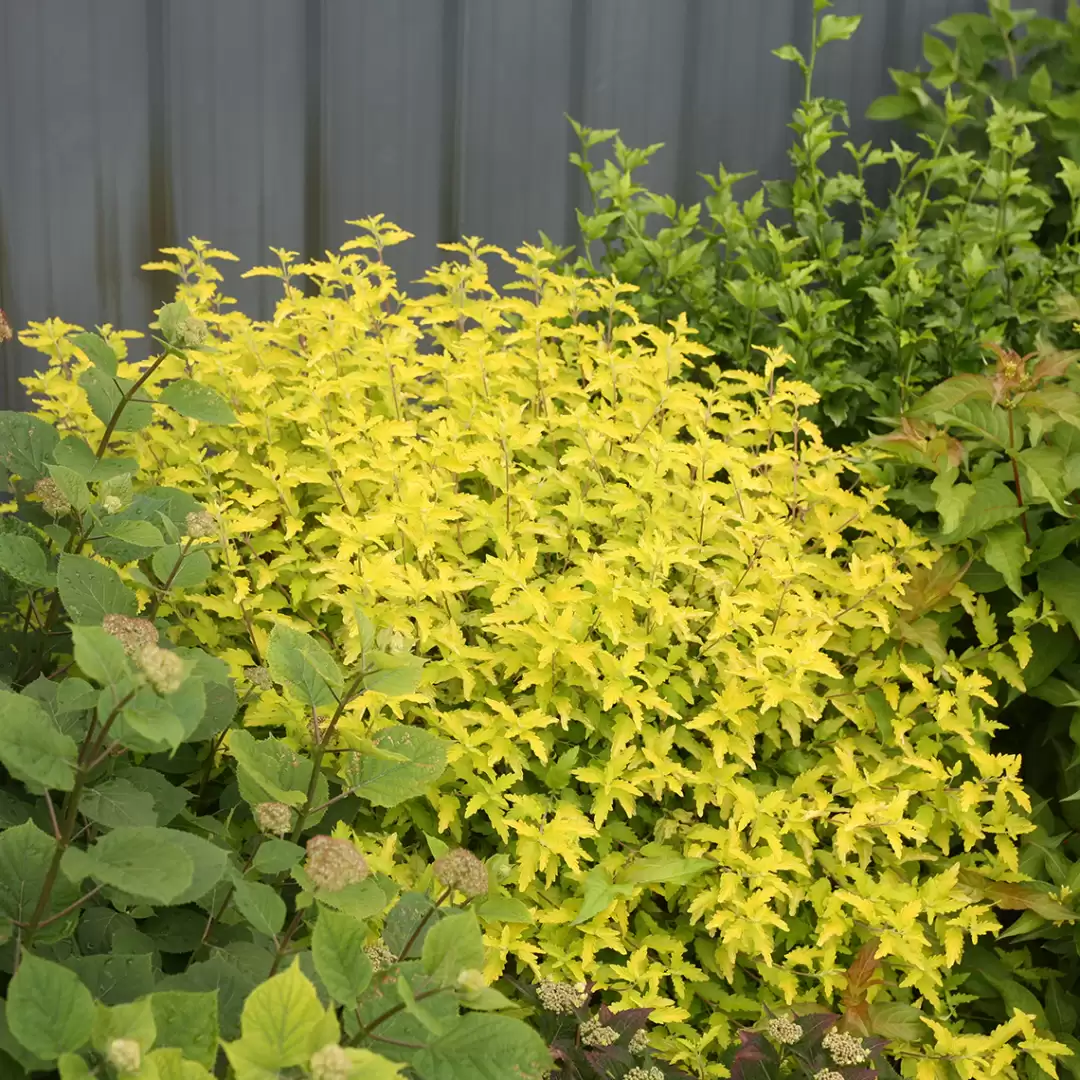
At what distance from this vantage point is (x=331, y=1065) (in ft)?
2.41

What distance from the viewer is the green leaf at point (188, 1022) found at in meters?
0.90

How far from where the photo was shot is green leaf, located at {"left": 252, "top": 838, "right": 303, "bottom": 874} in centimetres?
109

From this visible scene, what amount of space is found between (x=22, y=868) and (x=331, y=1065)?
1.30ft

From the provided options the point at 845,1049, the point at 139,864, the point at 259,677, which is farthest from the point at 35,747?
the point at 845,1049

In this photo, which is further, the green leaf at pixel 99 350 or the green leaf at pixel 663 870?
the green leaf at pixel 663 870

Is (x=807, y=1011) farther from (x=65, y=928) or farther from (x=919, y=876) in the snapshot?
(x=65, y=928)

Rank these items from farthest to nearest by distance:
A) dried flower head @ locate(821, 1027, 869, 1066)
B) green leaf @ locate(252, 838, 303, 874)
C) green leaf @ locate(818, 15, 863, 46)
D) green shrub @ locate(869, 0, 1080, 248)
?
green shrub @ locate(869, 0, 1080, 248) → green leaf @ locate(818, 15, 863, 46) → dried flower head @ locate(821, 1027, 869, 1066) → green leaf @ locate(252, 838, 303, 874)

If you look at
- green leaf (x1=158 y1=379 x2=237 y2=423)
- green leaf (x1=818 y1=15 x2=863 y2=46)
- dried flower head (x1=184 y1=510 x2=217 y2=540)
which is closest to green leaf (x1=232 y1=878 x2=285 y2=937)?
dried flower head (x1=184 y1=510 x2=217 y2=540)

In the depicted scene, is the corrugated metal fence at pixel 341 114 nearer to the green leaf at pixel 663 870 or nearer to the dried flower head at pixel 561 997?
the green leaf at pixel 663 870

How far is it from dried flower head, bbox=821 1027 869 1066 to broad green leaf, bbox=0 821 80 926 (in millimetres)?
1078

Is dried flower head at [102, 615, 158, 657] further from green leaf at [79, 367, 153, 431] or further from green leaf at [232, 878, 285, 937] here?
green leaf at [79, 367, 153, 431]

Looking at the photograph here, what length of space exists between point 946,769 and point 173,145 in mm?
2175

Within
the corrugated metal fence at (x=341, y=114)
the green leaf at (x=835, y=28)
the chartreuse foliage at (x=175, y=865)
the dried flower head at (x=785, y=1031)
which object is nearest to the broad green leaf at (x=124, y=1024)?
the chartreuse foliage at (x=175, y=865)

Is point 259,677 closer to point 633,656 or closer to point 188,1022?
point 633,656
